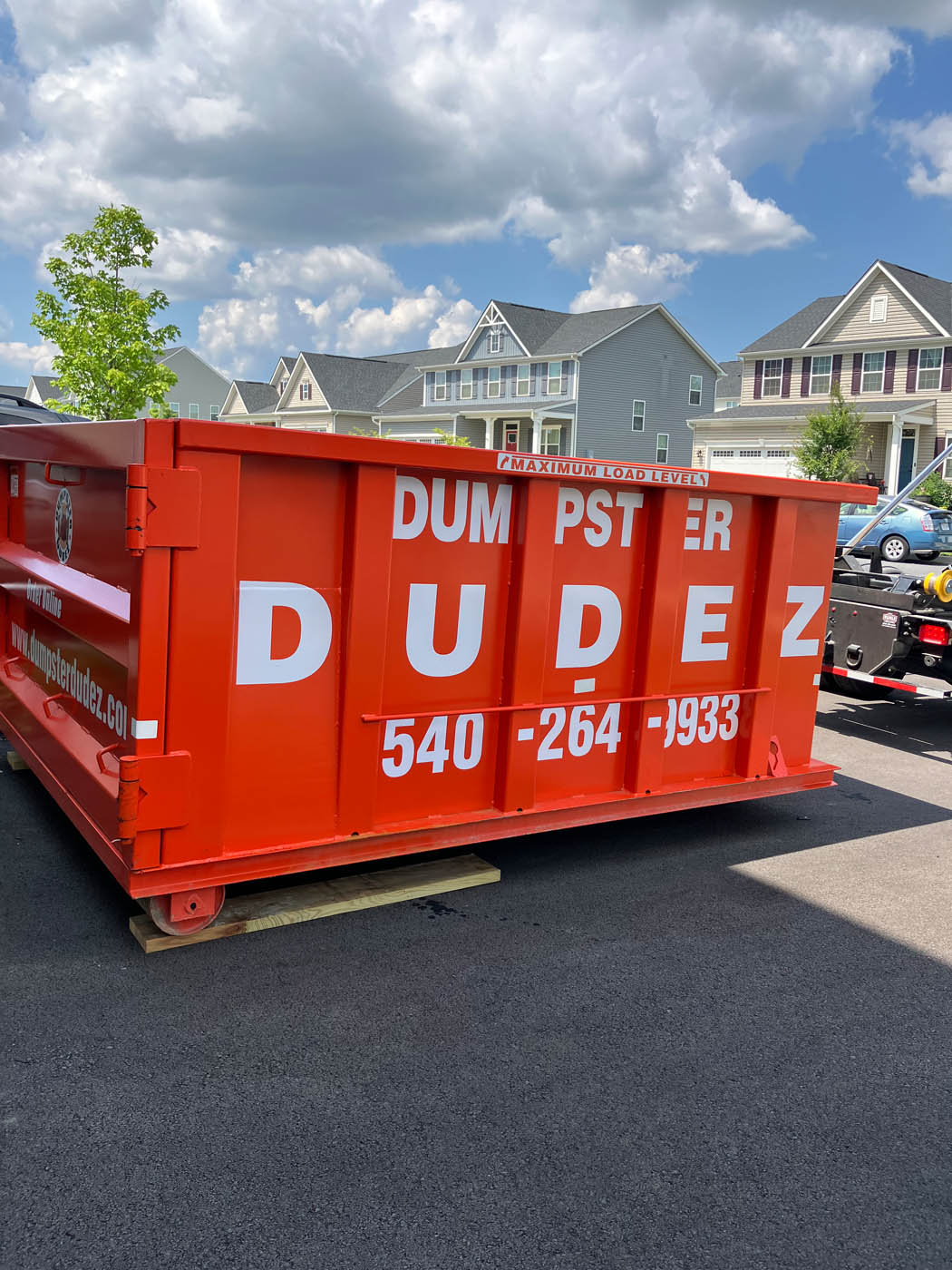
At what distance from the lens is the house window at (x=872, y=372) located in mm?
40656

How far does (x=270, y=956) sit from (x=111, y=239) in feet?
94.7

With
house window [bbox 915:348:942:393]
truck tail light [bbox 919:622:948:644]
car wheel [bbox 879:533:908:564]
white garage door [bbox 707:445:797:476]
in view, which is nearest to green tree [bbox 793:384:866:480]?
white garage door [bbox 707:445:797:476]

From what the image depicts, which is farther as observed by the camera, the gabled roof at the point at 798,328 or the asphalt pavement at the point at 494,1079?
the gabled roof at the point at 798,328

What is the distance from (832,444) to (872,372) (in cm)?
578

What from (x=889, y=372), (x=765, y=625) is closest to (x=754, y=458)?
(x=889, y=372)

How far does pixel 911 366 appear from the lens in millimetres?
39719

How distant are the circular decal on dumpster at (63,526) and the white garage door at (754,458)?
38953 mm

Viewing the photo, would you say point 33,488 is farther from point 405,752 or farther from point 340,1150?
point 340,1150

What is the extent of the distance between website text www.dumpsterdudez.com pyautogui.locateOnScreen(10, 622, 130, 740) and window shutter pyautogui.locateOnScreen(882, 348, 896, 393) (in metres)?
40.3

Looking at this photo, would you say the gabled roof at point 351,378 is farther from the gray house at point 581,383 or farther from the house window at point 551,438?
the house window at point 551,438

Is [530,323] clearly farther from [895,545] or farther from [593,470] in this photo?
[593,470]

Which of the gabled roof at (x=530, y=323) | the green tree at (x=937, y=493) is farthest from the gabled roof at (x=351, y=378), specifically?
the green tree at (x=937, y=493)

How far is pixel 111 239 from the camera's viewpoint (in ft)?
93.2

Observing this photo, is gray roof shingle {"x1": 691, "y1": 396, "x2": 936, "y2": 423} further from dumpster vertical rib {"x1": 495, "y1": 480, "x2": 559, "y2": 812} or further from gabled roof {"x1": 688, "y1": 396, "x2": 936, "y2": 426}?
dumpster vertical rib {"x1": 495, "y1": 480, "x2": 559, "y2": 812}
